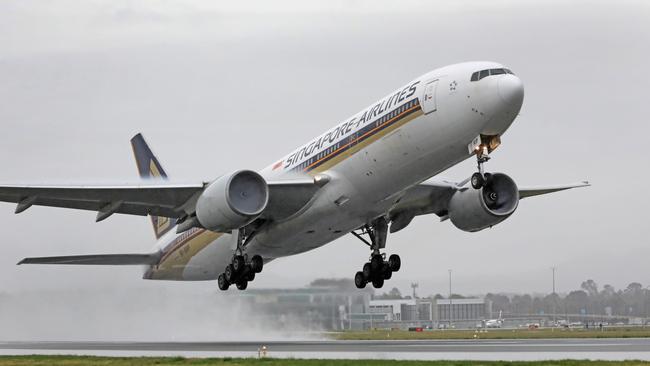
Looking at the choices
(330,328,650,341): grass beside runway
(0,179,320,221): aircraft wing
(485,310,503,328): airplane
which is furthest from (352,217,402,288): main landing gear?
(485,310,503,328): airplane

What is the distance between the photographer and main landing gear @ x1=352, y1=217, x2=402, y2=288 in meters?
38.2

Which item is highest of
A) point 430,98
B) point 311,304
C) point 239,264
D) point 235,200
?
point 430,98

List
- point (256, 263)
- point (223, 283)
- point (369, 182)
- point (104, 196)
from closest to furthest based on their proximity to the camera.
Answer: point (369, 182)
point (104, 196)
point (256, 263)
point (223, 283)

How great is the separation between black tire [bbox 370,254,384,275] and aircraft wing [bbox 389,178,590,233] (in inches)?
54.1

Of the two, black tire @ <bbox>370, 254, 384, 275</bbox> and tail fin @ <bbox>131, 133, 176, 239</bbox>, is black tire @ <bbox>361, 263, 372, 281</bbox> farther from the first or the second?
tail fin @ <bbox>131, 133, 176, 239</bbox>

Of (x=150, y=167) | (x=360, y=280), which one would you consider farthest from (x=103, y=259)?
(x=360, y=280)

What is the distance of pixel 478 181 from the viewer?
2917 cm

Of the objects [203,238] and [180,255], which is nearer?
[203,238]

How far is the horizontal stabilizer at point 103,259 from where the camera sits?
41.3 meters

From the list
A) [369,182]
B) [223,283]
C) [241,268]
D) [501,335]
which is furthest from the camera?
[501,335]

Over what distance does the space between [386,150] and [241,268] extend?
8656 millimetres

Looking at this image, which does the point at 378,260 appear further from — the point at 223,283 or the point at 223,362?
the point at 223,362

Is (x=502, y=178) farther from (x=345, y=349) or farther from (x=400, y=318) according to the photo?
(x=400, y=318)

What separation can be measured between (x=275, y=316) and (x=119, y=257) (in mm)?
8427
